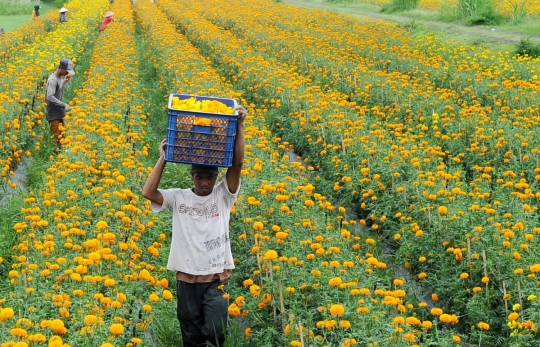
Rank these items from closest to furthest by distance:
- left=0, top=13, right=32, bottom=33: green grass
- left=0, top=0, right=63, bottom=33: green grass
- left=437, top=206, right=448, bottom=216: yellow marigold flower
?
left=437, top=206, right=448, bottom=216: yellow marigold flower
left=0, top=13, right=32, bottom=33: green grass
left=0, top=0, right=63, bottom=33: green grass

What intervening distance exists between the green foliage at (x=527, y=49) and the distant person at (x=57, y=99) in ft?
36.4

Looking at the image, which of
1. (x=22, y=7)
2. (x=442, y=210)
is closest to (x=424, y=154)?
(x=442, y=210)

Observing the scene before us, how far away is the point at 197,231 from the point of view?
14.7 ft

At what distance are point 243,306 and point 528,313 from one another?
6.74 ft

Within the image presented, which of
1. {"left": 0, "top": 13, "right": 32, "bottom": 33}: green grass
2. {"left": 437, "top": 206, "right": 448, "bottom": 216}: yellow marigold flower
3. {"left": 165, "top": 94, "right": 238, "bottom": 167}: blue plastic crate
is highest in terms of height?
{"left": 165, "top": 94, "right": 238, "bottom": 167}: blue plastic crate

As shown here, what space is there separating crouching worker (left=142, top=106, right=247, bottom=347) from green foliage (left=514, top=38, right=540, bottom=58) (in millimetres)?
13824

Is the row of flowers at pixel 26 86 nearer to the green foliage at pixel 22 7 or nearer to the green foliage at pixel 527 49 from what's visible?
the green foliage at pixel 527 49

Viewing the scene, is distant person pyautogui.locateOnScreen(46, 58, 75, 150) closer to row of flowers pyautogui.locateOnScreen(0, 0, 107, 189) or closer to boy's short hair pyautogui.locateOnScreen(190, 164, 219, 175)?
row of flowers pyautogui.locateOnScreen(0, 0, 107, 189)

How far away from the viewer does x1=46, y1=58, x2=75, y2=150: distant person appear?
10164 mm

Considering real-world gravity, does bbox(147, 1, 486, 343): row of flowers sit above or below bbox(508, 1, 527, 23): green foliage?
below

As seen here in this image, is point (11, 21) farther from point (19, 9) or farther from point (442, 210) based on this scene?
point (442, 210)

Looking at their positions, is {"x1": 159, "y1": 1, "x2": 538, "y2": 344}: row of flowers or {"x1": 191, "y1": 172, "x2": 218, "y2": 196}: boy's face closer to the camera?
{"x1": 191, "y1": 172, "x2": 218, "y2": 196}: boy's face

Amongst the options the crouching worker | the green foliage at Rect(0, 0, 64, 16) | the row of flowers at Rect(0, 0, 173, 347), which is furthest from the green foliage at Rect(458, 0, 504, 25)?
the green foliage at Rect(0, 0, 64, 16)

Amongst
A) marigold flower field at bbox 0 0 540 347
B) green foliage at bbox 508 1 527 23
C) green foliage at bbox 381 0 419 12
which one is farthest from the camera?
green foliage at bbox 381 0 419 12
